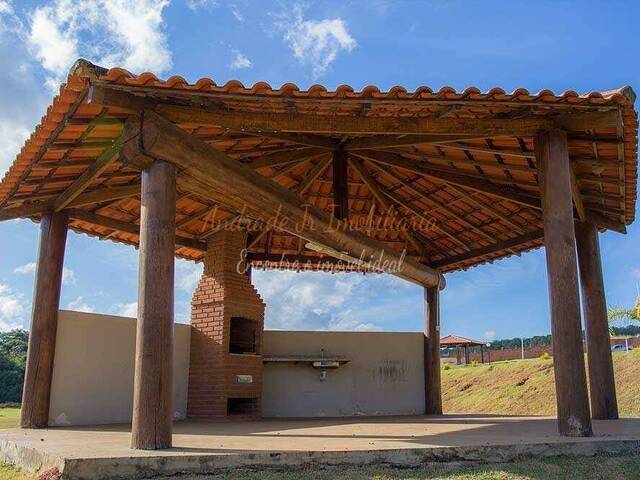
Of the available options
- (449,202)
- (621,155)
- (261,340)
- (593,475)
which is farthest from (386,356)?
(593,475)

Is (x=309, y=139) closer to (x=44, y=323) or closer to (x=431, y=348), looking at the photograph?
(x=44, y=323)

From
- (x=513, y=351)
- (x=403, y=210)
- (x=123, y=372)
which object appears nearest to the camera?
(x=123, y=372)

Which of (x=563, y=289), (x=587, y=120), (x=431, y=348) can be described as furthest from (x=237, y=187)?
(x=431, y=348)

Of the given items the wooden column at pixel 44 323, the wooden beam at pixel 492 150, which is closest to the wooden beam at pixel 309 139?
the wooden beam at pixel 492 150

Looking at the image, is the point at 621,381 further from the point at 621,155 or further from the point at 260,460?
the point at 260,460

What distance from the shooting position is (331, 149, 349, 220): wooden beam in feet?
32.1

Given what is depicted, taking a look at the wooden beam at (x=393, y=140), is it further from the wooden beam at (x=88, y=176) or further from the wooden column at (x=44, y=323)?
the wooden column at (x=44, y=323)

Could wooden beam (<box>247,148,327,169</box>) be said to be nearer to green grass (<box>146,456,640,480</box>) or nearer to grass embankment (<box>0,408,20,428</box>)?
green grass (<box>146,456,640,480</box>)

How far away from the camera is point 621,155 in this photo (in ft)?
26.9

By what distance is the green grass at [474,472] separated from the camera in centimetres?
489

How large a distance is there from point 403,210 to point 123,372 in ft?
20.7

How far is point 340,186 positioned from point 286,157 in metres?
0.97

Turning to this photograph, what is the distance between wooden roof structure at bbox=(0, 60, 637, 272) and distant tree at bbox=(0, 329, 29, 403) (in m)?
12.7

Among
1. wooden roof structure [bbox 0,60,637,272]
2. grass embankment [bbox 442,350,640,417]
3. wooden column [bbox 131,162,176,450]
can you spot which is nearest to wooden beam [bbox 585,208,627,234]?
wooden roof structure [bbox 0,60,637,272]
